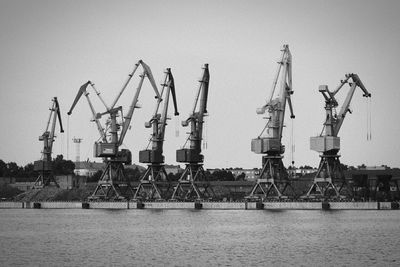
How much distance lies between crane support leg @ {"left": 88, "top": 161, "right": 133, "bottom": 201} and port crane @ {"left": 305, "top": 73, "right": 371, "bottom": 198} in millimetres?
38230

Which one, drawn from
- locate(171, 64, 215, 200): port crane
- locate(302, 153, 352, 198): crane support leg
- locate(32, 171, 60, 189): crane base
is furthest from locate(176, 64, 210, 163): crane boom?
locate(32, 171, 60, 189): crane base

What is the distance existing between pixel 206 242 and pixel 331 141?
62915mm

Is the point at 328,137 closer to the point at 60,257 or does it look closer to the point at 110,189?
the point at 110,189

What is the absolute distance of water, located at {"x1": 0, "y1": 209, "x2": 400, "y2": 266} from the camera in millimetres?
67000

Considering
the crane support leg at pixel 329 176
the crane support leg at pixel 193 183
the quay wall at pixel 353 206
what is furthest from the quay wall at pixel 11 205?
the quay wall at pixel 353 206

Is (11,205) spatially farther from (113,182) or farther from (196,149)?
(196,149)

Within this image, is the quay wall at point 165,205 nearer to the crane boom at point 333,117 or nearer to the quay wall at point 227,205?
the quay wall at point 227,205

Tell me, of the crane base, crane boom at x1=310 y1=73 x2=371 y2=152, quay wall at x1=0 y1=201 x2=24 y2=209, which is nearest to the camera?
crane boom at x1=310 y1=73 x2=371 y2=152

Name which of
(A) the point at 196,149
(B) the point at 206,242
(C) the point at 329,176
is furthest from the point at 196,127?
(B) the point at 206,242

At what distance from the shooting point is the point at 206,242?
8231cm

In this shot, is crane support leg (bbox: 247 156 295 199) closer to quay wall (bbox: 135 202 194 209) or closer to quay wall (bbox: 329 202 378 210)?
quay wall (bbox: 329 202 378 210)

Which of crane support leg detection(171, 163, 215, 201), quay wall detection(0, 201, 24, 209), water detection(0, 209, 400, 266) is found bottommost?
water detection(0, 209, 400, 266)

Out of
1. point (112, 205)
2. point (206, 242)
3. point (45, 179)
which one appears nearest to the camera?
point (206, 242)

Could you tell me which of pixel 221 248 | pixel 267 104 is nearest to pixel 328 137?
pixel 267 104
